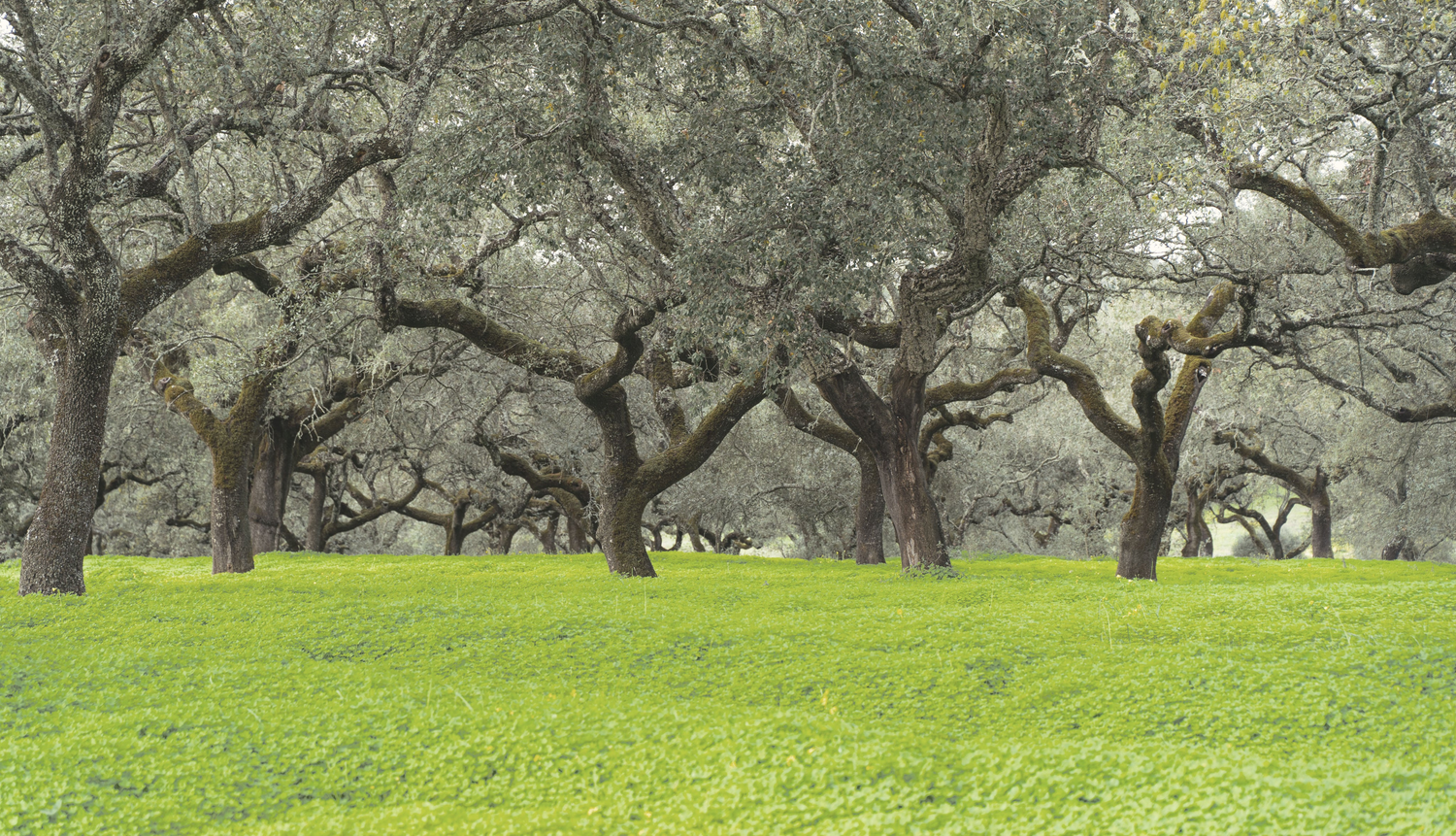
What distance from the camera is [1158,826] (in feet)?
17.5

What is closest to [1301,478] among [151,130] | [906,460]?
[906,460]

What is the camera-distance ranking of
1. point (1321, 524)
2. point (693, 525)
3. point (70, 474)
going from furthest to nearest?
point (693, 525)
point (1321, 524)
point (70, 474)

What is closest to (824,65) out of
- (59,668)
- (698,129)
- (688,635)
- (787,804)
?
(698,129)

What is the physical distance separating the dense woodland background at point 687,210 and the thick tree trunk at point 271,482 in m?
0.11

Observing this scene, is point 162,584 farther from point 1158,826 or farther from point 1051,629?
point 1158,826

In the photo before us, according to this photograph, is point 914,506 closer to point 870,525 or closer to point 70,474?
point 870,525

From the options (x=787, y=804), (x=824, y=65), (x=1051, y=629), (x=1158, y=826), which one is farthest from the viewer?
(x=824, y=65)

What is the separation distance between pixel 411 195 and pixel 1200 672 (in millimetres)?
11154

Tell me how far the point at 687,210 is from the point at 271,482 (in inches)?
617

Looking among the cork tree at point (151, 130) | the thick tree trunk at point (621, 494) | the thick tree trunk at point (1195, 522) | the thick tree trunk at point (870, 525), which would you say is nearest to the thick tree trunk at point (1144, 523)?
the thick tree trunk at point (870, 525)

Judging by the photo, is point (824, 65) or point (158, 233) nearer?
point (824, 65)

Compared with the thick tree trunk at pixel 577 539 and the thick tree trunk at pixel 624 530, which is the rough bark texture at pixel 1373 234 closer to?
the thick tree trunk at pixel 624 530

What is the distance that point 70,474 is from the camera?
14242 millimetres

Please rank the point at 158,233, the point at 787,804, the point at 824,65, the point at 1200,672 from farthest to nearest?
the point at 158,233 < the point at 824,65 < the point at 1200,672 < the point at 787,804
